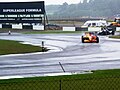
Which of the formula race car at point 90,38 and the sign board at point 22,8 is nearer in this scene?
the formula race car at point 90,38

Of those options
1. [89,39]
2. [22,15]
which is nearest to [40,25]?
[22,15]

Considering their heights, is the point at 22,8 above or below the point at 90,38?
above

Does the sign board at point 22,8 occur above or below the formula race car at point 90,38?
above

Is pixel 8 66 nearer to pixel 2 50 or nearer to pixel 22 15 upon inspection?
pixel 2 50

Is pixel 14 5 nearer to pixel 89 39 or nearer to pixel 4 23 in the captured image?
pixel 4 23

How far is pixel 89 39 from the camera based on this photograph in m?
40.5

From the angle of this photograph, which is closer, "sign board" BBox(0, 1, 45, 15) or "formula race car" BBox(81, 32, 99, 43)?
"formula race car" BBox(81, 32, 99, 43)

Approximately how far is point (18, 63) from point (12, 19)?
5083 centimetres

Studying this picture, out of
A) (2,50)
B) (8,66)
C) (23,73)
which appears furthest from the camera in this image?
(2,50)

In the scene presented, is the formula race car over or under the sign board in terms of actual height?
under

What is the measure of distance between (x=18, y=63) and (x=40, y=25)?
51819mm

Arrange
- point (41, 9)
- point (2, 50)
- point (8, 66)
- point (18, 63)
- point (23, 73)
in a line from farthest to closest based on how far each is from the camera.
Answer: point (41, 9) → point (2, 50) → point (18, 63) → point (8, 66) → point (23, 73)

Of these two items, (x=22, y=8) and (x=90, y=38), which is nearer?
(x=90, y=38)

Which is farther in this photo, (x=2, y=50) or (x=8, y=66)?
(x=2, y=50)
